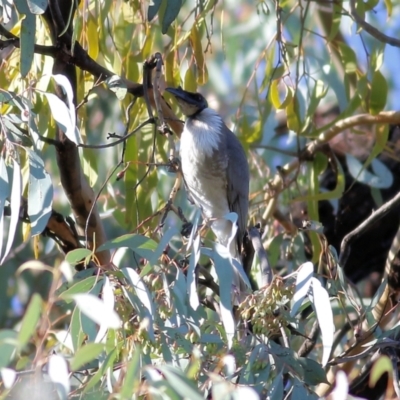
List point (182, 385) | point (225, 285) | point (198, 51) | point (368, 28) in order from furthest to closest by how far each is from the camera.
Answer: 1. point (368, 28)
2. point (198, 51)
3. point (225, 285)
4. point (182, 385)

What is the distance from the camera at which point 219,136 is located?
3744 millimetres

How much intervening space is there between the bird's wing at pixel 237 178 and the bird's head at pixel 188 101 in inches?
7.3

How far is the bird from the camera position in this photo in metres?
3.66

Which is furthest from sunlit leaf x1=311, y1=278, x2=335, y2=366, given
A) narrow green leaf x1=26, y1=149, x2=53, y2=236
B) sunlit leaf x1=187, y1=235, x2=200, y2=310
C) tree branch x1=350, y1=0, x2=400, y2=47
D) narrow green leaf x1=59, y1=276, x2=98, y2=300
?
tree branch x1=350, y1=0, x2=400, y2=47

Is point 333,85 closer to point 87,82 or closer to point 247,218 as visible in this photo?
point 247,218

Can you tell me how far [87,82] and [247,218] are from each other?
90cm

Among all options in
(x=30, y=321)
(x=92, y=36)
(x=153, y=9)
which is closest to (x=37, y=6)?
(x=153, y=9)

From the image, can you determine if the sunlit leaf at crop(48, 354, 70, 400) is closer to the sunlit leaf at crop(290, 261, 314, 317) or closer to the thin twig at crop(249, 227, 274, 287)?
the sunlit leaf at crop(290, 261, 314, 317)

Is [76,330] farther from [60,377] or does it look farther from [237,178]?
[237,178]

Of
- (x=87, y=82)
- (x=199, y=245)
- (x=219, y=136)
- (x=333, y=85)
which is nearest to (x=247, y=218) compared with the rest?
(x=219, y=136)

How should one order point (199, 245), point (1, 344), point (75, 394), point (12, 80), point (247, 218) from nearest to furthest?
point (1, 344) → point (75, 394) → point (199, 245) → point (12, 80) → point (247, 218)

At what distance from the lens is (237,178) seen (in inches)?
145

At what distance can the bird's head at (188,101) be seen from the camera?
3319 millimetres

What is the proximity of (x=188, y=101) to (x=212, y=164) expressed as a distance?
336mm
